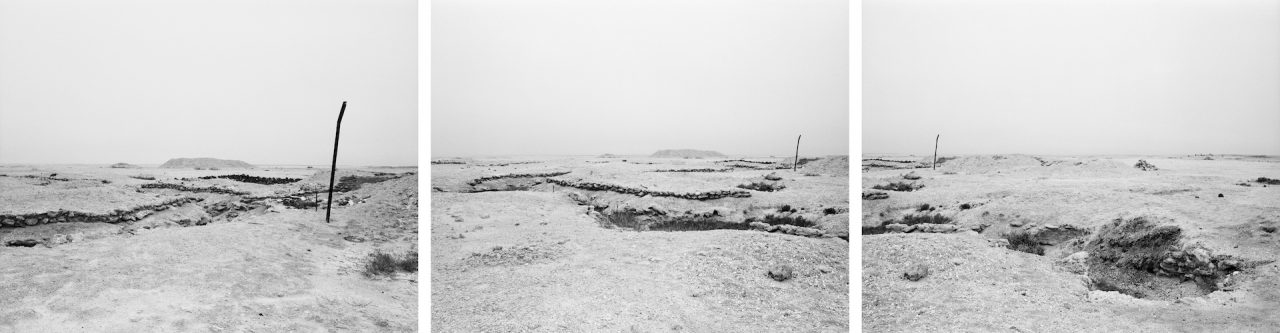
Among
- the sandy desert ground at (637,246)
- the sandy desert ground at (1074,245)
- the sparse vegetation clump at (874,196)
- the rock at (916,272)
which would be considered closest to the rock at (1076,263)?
the sandy desert ground at (1074,245)

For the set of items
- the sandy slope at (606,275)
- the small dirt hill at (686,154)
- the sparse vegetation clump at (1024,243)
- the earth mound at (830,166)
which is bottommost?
the sandy slope at (606,275)

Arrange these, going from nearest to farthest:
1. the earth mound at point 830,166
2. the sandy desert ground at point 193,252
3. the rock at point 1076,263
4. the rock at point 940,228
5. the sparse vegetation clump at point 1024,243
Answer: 1. the sandy desert ground at point 193,252
2. the rock at point 1076,263
3. the sparse vegetation clump at point 1024,243
4. the rock at point 940,228
5. the earth mound at point 830,166

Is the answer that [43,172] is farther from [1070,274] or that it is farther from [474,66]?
[1070,274]

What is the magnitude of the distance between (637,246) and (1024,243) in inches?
89.2

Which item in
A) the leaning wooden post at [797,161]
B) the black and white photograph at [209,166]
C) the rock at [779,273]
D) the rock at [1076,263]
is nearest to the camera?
the black and white photograph at [209,166]

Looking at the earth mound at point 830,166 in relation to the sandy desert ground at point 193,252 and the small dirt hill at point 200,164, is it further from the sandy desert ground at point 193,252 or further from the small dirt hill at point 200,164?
the small dirt hill at point 200,164

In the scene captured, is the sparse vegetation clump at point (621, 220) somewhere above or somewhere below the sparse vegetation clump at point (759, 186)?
below

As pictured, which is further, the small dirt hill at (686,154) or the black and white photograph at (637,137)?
the small dirt hill at (686,154)

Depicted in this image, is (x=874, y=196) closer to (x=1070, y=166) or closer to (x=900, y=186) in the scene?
(x=900, y=186)

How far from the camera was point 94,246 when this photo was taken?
329cm

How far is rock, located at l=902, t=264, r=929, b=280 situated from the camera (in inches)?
145

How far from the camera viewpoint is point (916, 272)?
3.70 m

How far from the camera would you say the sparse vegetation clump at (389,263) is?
3828 millimetres

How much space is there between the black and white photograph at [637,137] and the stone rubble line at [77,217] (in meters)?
1.51
